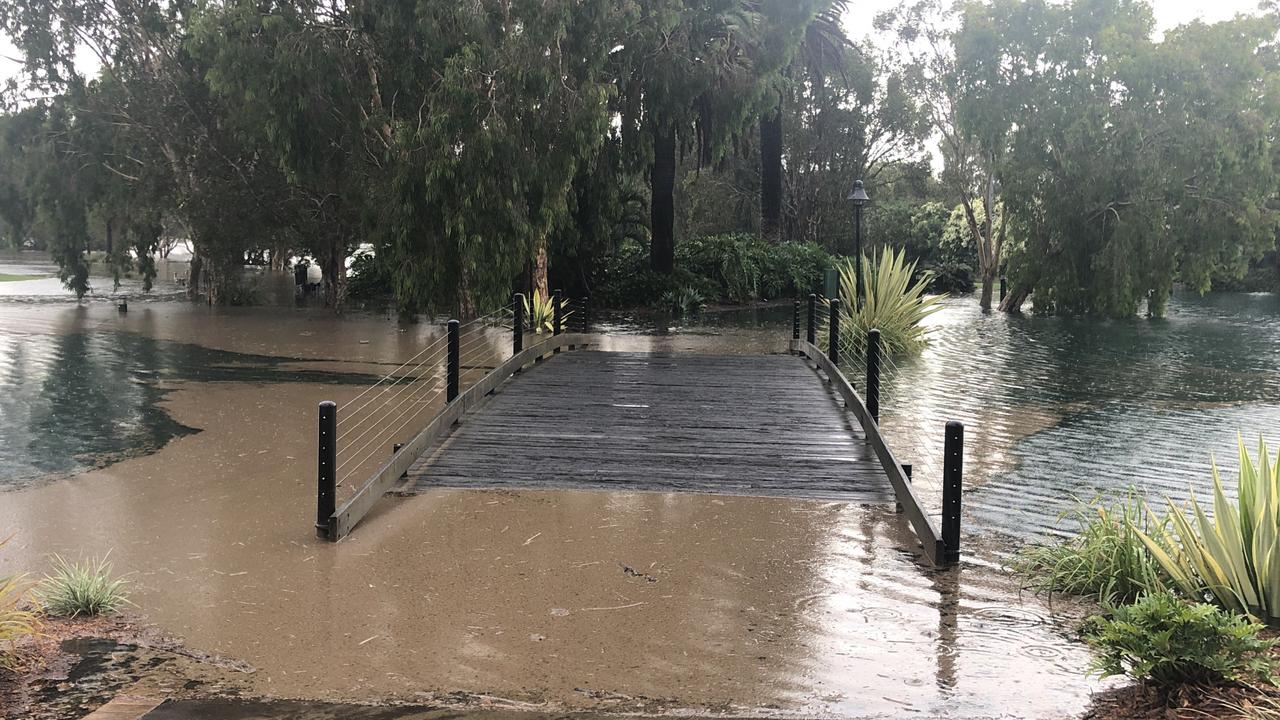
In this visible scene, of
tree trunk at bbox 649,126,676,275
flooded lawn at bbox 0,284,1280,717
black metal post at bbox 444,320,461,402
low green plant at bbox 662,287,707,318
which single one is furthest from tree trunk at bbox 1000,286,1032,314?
black metal post at bbox 444,320,461,402

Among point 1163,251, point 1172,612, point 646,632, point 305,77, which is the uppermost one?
point 305,77

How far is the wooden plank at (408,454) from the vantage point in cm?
739

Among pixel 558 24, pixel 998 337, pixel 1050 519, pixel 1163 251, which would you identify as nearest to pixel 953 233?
pixel 1163 251

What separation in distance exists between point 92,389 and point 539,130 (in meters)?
8.84

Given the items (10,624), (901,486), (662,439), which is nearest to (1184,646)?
(901,486)

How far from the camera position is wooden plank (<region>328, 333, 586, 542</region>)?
291 inches

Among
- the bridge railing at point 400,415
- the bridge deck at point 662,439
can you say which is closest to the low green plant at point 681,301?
the bridge railing at point 400,415

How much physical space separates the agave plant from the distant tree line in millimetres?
15063

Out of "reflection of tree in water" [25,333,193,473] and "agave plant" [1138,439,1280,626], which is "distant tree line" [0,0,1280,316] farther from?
"agave plant" [1138,439,1280,626]

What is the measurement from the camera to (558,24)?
18719 mm

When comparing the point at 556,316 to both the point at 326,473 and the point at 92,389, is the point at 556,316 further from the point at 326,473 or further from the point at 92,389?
the point at 326,473

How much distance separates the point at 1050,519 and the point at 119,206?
1191 inches

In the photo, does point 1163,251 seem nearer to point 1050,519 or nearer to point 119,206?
point 1050,519

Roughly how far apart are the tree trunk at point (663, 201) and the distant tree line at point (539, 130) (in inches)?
3.4
